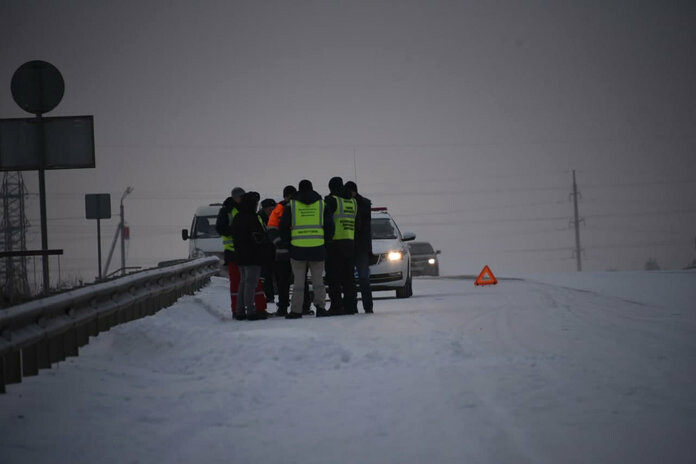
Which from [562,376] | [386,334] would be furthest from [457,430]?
[386,334]

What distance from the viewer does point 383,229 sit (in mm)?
22125

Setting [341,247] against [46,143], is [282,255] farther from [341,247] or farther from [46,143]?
[46,143]

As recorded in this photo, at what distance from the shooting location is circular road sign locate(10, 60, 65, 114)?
17484 mm

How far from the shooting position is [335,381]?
8.77 meters

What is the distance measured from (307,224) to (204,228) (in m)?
17.0

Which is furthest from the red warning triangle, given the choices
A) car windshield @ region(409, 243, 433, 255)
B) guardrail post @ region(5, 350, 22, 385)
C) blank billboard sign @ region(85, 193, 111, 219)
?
guardrail post @ region(5, 350, 22, 385)

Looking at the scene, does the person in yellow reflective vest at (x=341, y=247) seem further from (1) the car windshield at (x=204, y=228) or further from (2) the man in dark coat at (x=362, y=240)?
(1) the car windshield at (x=204, y=228)

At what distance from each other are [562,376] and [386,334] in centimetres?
411

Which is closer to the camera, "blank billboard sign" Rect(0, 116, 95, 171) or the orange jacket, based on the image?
the orange jacket

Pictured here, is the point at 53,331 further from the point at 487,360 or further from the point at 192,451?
the point at 487,360

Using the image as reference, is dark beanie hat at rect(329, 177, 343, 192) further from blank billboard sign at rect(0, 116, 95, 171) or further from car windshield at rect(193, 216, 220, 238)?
car windshield at rect(193, 216, 220, 238)

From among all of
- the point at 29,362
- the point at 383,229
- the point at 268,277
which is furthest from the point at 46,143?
the point at 29,362

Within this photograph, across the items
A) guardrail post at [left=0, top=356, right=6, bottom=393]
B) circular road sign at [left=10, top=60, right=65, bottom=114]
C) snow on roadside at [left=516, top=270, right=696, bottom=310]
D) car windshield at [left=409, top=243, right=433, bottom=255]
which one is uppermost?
circular road sign at [left=10, top=60, right=65, bottom=114]

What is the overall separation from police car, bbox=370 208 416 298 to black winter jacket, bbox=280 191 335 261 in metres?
4.47
